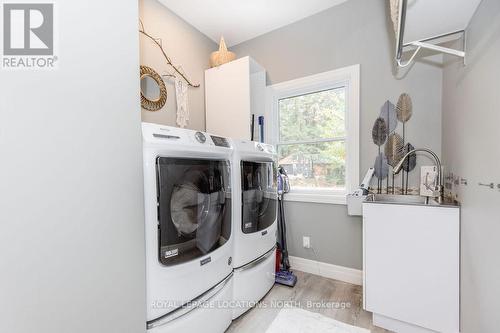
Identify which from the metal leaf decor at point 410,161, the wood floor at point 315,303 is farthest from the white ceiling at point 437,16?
the wood floor at point 315,303

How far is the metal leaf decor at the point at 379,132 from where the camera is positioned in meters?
1.97

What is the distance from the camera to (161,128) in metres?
1.14

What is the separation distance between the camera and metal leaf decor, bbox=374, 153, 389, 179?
1968 millimetres

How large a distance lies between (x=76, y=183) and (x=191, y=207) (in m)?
0.62

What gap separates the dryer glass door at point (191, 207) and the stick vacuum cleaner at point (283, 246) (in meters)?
1.01

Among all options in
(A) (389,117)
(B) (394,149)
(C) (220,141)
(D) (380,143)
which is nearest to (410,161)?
(B) (394,149)

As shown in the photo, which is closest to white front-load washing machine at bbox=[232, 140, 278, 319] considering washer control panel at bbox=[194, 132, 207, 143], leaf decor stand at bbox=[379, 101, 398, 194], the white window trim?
washer control panel at bbox=[194, 132, 207, 143]

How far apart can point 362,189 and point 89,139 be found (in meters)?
2.03

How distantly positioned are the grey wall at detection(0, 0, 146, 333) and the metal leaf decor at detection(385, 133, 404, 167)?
2027mm

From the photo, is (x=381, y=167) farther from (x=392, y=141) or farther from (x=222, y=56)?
(x=222, y=56)

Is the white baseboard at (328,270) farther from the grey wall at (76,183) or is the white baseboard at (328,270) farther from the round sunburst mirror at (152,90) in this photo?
the round sunburst mirror at (152,90)

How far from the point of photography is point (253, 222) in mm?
1729

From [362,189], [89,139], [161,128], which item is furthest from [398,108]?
[89,139]

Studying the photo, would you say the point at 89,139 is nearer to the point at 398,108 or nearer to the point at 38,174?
the point at 38,174
